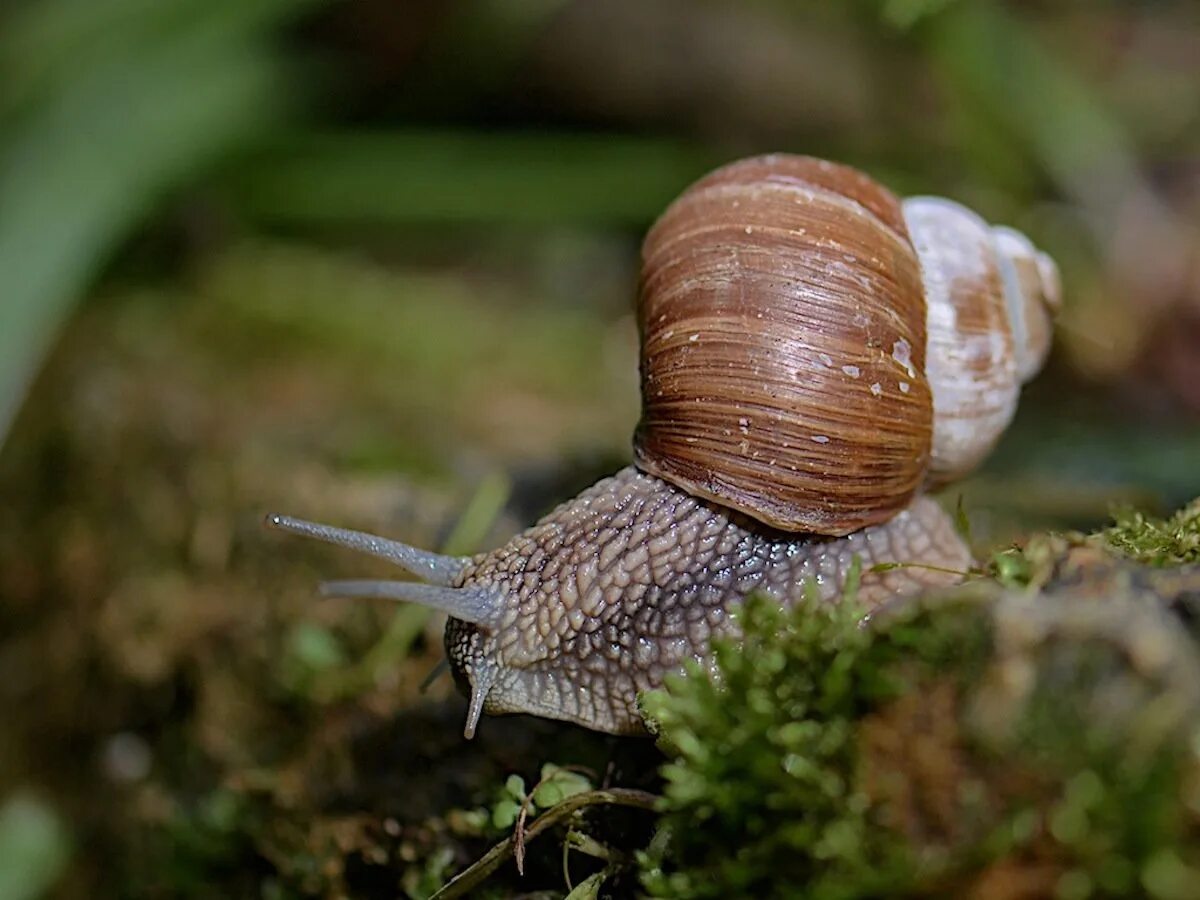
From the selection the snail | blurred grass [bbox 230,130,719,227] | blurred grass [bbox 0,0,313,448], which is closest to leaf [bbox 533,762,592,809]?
the snail

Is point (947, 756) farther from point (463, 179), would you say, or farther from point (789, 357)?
point (463, 179)

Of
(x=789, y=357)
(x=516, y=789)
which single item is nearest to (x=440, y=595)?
(x=516, y=789)

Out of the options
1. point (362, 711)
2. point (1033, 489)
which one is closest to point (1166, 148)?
point (1033, 489)

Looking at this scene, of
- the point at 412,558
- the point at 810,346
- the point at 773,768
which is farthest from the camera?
the point at 412,558

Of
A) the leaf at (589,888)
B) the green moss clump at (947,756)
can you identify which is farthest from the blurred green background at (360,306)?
the green moss clump at (947,756)

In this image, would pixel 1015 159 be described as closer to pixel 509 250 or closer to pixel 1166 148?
pixel 1166 148

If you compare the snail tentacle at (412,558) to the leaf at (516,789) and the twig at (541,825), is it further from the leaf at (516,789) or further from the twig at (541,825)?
the twig at (541,825)

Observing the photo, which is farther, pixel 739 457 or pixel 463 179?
pixel 463 179
